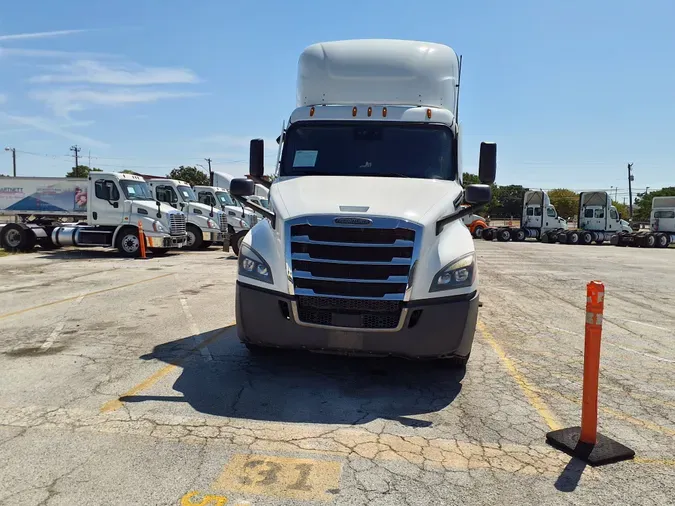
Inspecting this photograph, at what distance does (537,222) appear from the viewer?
3822 centimetres

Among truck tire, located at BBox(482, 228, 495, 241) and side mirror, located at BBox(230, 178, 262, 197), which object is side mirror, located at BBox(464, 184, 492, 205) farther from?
truck tire, located at BBox(482, 228, 495, 241)

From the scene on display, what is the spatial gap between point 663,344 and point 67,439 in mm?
7082

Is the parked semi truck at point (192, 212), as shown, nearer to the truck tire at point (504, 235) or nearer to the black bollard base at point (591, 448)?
the black bollard base at point (591, 448)

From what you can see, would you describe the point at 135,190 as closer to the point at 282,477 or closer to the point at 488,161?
the point at 488,161

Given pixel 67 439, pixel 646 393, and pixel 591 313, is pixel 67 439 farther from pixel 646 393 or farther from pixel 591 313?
pixel 646 393

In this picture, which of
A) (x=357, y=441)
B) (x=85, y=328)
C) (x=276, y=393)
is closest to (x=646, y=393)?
(x=357, y=441)

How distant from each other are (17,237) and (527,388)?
1982 cm

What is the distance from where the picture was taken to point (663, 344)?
23.1 ft

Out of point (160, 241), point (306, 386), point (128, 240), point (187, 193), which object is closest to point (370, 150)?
point (306, 386)

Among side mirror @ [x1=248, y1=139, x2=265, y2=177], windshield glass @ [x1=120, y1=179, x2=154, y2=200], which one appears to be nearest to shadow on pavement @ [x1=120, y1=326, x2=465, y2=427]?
side mirror @ [x1=248, y1=139, x2=265, y2=177]

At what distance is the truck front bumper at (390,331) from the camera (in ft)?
14.8

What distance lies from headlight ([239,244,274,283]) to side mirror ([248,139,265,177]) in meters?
1.85

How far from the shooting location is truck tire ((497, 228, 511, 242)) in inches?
1529

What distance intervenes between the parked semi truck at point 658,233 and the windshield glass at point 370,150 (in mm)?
33945
